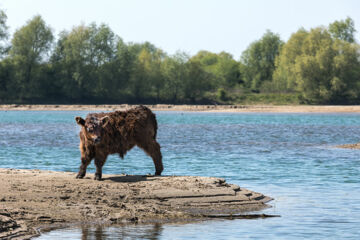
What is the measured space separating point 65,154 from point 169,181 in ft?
41.6

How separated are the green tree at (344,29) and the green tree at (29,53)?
174ft

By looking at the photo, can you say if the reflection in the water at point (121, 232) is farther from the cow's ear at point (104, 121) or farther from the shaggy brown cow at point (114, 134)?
the cow's ear at point (104, 121)

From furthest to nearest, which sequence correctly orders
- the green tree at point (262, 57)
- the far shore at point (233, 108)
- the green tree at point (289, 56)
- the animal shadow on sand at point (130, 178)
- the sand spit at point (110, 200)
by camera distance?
the green tree at point (262, 57) < the green tree at point (289, 56) < the far shore at point (233, 108) < the animal shadow on sand at point (130, 178) < the sand spit at point (110, 200)

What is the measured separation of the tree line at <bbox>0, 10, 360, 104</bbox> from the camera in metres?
101

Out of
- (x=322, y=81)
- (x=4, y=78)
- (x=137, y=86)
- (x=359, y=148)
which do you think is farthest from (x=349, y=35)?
(x=359, y=148)

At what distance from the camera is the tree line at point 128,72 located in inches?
3981

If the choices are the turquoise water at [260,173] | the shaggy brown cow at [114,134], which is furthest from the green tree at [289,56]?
the shaggy brown cow at [114,134]

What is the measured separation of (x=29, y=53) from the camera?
10075 cm

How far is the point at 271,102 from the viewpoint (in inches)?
4107

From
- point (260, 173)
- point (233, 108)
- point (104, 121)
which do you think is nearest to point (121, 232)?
point (104, 121)

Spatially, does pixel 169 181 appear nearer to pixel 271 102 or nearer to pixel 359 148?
pixel 359 148

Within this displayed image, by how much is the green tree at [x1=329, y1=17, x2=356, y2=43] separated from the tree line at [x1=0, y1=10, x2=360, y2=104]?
11.2 meters

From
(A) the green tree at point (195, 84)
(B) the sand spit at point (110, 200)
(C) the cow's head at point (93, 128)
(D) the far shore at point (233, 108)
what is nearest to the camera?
(B) the sand spit at point (110, 200)

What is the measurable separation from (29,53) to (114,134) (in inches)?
3504
